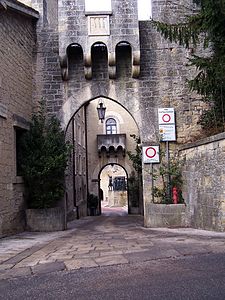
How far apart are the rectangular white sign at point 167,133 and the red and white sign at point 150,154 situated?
1.23ft

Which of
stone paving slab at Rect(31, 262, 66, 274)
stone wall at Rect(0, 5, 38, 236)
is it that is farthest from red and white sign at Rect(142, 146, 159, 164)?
stone paving slab at Rect(31, 262, 66, 274)

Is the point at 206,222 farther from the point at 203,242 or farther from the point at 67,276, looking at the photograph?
the point at 67,276

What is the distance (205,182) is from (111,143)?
61.6 ft

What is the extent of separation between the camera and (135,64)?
11734mm

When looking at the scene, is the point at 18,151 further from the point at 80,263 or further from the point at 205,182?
the point at 80,263

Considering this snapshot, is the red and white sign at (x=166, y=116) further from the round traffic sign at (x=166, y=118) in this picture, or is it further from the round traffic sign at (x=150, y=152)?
the round traffic sign at (x=150, y=152)

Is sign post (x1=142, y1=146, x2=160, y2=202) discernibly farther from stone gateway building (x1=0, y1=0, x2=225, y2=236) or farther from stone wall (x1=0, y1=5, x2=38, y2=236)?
stone wall (x1=0, y1=5, x2=38, y2=236)

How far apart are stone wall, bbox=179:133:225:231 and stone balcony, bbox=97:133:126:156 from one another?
1666 centimetres

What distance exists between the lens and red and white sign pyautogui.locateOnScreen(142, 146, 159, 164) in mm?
11695

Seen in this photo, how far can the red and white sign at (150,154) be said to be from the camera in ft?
38.4

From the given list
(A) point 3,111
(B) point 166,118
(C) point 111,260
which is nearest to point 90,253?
(C) point 111,260

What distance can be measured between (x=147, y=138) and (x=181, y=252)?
6396mm

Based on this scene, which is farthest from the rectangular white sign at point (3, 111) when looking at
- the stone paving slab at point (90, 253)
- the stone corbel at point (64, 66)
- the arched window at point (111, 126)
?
the arched window at point (111, 126)

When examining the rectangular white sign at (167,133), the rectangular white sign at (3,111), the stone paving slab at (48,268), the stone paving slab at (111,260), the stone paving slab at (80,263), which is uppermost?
the rectangular white sign at (3,111)
